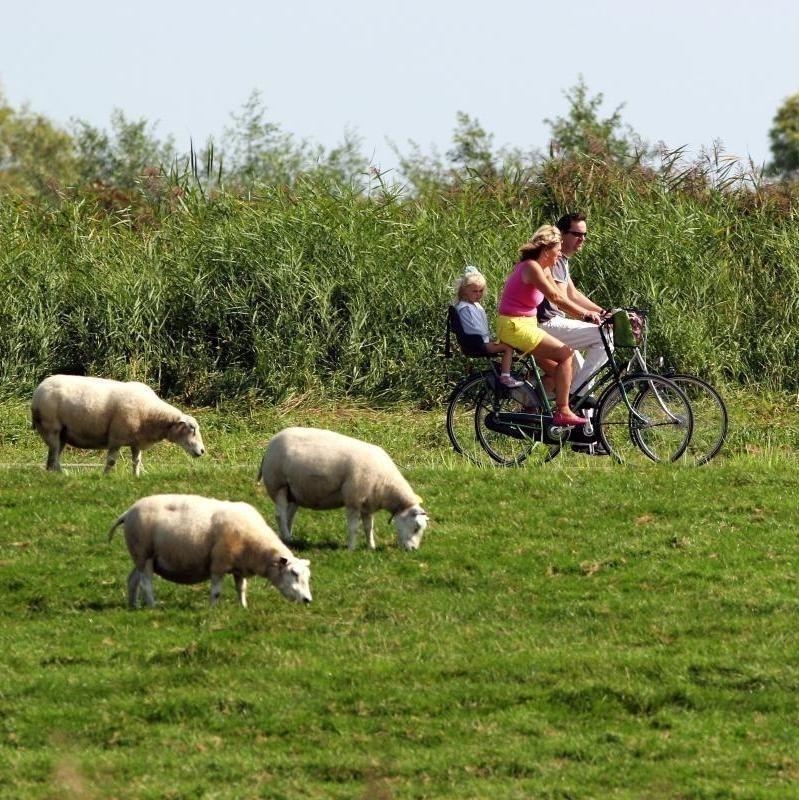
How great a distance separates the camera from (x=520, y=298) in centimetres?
1367

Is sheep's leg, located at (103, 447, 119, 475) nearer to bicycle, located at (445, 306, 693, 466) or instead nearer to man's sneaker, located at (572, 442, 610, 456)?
bicycle, located at (445, 306, 693, 466)

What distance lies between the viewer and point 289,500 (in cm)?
1133

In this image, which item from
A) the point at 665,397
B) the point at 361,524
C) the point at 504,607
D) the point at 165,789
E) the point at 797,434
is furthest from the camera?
the point at 797,434

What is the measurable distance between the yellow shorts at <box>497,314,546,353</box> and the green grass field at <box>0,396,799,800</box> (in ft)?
3.37

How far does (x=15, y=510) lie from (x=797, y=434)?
7.77 m

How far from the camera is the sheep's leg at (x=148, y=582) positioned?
987 cm

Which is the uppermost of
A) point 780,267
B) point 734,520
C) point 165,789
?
point 780,267

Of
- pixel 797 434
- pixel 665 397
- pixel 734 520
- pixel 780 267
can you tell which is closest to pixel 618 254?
pixel 780 267

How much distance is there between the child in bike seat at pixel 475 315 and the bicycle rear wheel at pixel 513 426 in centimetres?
16

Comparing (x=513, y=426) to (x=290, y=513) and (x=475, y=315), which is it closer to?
(x=475, y=315)

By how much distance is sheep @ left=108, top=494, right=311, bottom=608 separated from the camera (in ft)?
31.8

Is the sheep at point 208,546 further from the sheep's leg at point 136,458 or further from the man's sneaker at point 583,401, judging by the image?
the man's sneaker at point 583,401

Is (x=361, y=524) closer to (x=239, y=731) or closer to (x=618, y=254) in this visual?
(x=239, y=731)

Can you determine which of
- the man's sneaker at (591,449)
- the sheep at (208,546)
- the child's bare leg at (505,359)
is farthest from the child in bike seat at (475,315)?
the sheep at (208,546)
